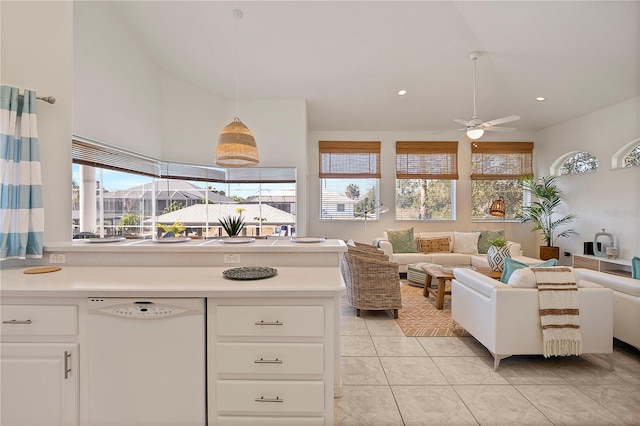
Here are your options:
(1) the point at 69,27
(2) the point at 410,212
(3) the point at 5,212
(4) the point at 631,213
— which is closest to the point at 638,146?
(4) the point at 631,213

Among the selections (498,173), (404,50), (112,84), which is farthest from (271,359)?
(498,173)

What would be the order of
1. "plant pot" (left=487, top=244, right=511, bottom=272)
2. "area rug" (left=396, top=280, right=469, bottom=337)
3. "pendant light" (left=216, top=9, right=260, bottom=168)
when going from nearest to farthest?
"pendant light" (left=216, top=9, right=260, bottom=168) → "area rug" (left=396, top=280, right=469, bottom=337) → "plant pot" (left=487, top=244, right=511, bottom=272)

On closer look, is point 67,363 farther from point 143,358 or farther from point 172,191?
point 172,191

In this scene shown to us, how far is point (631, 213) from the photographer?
4.56 m

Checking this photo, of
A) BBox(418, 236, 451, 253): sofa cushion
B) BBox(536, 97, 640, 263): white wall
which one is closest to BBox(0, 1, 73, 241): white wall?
BBox(418, 236, 451, 253): sofa cushion

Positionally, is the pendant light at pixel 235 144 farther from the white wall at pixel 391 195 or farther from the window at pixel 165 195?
the white wall at pixel 391 195

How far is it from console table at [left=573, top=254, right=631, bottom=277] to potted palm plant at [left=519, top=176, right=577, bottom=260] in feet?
2.30

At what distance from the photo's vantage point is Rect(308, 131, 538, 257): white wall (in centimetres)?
655

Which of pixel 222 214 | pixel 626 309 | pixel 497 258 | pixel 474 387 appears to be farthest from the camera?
pixel 222 214

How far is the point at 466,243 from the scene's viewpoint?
579cm

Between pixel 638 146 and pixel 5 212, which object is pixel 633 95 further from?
pixel 5 212

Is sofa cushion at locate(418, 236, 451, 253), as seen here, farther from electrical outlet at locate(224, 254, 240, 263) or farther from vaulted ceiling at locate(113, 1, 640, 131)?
electrical outlet at locate(224, 254, 240, 263)

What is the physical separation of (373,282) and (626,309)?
2.21 m

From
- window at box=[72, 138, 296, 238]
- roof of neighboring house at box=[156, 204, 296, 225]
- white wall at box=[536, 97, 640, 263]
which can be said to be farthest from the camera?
roof of neighboring house at box=[156, 204, 296, 225]
